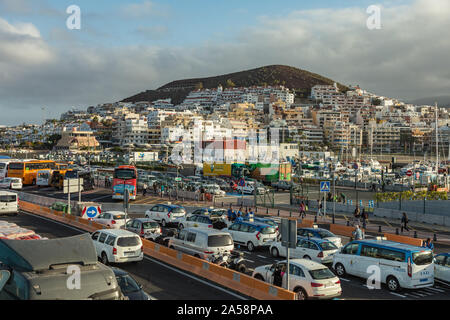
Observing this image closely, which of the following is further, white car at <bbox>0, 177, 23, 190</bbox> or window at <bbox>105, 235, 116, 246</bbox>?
white car at <bbox>0, 177, 23, 190</bbox>

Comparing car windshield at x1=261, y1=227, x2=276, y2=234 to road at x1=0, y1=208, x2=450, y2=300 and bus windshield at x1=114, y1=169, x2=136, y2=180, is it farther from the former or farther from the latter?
bus windshield at x1=114, y1=169, x2=136, y2=180

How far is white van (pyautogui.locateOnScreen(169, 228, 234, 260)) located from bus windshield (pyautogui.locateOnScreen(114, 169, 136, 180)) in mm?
21972

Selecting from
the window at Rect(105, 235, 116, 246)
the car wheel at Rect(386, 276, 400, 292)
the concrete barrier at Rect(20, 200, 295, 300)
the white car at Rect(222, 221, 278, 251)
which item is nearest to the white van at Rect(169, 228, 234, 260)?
the concrete barrier at Rect(20, 200, 295, 300)

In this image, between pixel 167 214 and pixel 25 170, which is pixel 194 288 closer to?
pixel 167 214

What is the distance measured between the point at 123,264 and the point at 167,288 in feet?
12.5

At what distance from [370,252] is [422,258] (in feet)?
5.75

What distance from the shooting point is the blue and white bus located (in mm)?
14000

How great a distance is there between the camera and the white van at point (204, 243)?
54.5 ft

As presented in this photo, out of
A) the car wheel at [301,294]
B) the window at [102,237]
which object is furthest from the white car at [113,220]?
the car wheel at [301,294]

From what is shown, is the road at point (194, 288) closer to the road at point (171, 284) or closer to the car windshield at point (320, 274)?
the road at point (171, 284)

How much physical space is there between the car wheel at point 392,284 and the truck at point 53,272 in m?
10.1

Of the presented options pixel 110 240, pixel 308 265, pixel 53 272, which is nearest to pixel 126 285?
pixel 53 272

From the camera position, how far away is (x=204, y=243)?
16.7 meters
